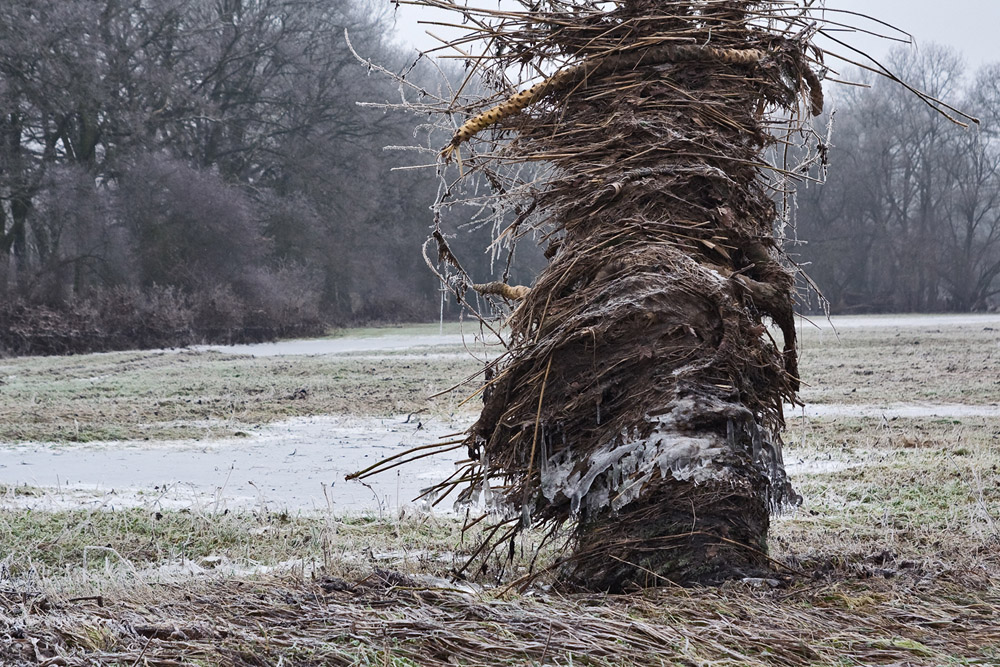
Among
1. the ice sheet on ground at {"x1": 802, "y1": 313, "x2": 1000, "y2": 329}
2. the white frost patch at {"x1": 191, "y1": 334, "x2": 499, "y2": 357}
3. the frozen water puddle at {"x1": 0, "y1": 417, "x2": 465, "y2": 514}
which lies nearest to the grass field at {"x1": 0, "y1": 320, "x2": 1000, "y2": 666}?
the frozen water puddle at {"x1": 0, "y1": 417, "x2": 465, "y2": 514}

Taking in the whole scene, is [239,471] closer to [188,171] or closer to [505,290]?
[505,290]

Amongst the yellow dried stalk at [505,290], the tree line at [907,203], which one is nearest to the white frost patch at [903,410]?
the yellow dried stalk at [505,290]

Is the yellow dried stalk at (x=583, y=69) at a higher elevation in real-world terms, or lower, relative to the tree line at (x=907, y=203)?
lower

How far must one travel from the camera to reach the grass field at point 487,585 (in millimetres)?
2527

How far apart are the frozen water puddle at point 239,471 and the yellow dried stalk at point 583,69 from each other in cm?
226

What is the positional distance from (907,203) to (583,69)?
49751mm

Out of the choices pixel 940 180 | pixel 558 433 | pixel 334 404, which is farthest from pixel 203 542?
pixel 940 180

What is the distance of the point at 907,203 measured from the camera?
158ft

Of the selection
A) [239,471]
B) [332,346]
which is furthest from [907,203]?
[239,471]

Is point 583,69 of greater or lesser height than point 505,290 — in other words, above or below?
above

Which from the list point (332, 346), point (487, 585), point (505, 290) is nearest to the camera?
point (487, 585)

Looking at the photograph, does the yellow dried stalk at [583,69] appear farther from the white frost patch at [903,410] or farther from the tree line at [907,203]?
the tree line at [907,203]

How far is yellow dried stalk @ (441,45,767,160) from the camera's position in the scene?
12.8 ft

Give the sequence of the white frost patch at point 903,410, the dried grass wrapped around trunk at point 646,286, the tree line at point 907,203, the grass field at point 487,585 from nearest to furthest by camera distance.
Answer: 1. the grass field at point 487,585
2. the dried grass wrapped around trunk at point 646,286
3. the white frost patch at point 903,410
4. the tree line at point 907,203
